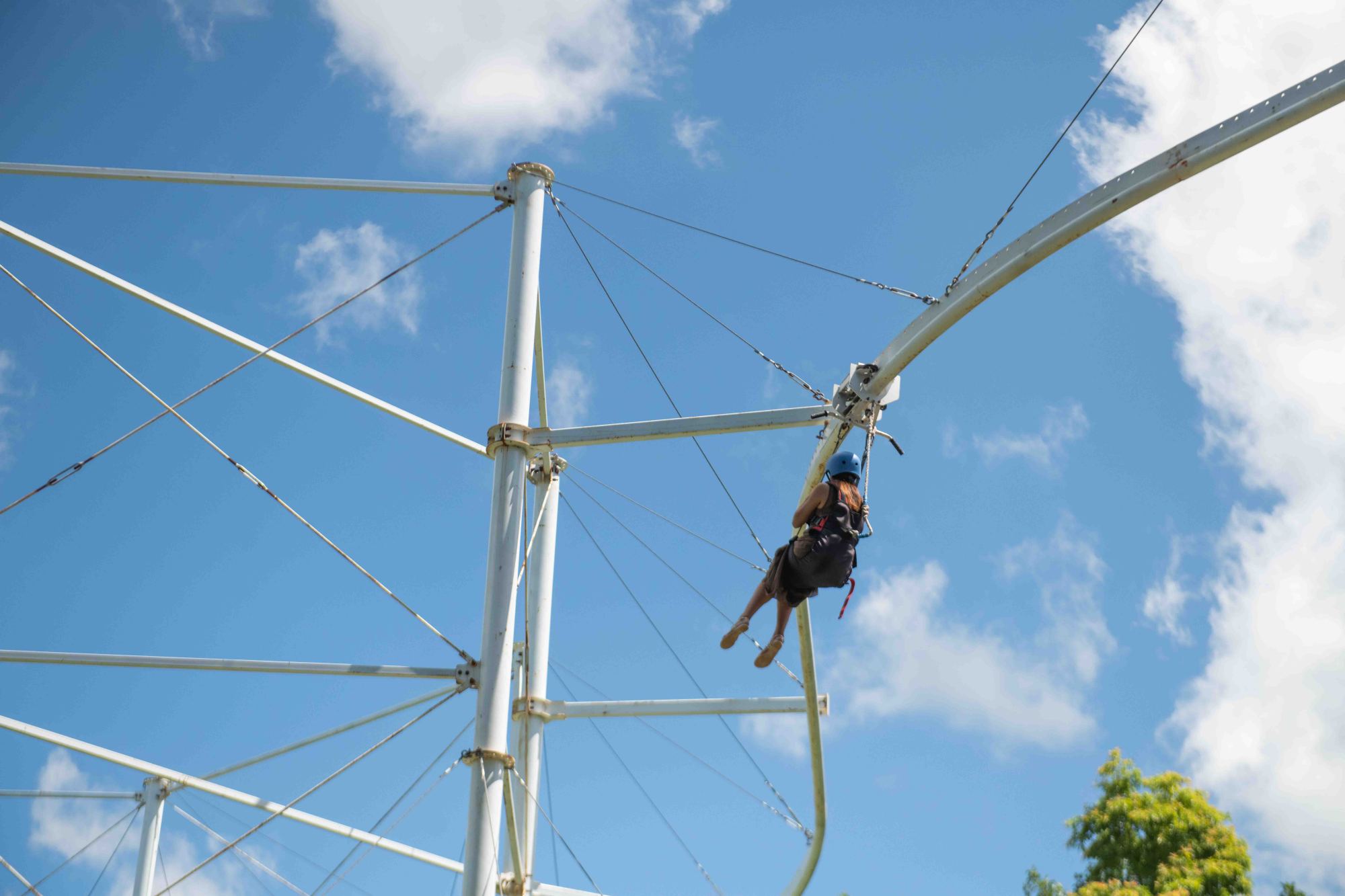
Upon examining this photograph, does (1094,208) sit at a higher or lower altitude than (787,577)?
higher

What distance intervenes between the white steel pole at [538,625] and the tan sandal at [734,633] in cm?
272

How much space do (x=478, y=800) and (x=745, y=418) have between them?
11.9 ft

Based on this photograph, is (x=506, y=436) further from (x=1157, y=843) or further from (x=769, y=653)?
(x=1157, y=843)

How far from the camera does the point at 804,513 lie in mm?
10250

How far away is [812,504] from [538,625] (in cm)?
467

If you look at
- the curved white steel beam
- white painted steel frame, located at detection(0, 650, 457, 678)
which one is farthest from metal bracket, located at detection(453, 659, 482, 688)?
the curved white steel beam

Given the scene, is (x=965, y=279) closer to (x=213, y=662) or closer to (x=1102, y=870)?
(x=213, y=662)

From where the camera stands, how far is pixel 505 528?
1179 centimetres

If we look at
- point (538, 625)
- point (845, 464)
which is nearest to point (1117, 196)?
point (845, 464)

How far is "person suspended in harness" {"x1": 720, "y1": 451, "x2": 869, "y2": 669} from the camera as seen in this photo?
10172 millimetres

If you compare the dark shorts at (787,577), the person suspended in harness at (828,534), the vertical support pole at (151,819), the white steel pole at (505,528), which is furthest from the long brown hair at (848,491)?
the vertical support pole at (151,819)

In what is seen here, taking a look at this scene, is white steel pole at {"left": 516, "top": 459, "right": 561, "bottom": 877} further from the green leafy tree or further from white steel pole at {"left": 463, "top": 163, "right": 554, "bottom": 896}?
the green leafy tree

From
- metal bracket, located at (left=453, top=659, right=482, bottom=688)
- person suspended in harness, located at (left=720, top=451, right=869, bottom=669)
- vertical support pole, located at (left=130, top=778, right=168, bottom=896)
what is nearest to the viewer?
person suspended in harness, located at (left=720, top=451, right=869, bottom=669)

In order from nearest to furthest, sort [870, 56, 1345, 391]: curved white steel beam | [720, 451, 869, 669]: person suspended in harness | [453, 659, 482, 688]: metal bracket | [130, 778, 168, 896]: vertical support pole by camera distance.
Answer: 1. [870, 56, 1345, 391]: curved white steel beam
2. [720, 451, 869, 669]: person suspended in harness
3. [453, 659, 482, 688]: metal bracket
4. [130, 778, 168, 896]: vertical support pole
